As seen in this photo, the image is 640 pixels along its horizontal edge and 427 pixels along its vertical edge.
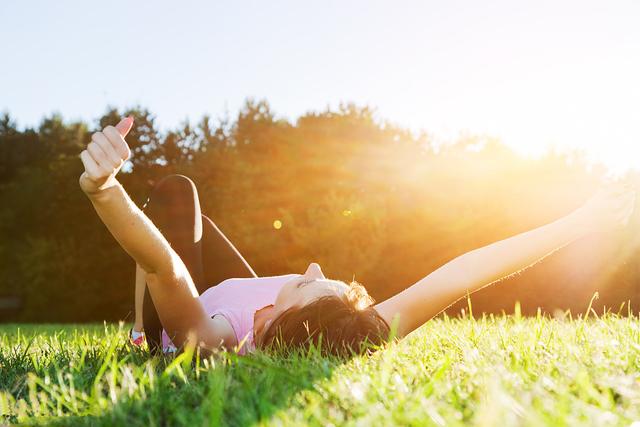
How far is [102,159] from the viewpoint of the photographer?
1.86 metres

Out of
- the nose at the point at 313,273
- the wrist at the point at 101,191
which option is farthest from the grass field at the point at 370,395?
the nose at the point at 313,273

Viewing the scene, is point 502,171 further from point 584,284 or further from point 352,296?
point 352,296

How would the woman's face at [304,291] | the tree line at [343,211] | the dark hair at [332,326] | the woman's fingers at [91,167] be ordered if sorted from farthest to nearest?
the tree line at [343,211]
the woman's face at [304,291]
the dark hair at [332,326]
the woman's fingers at [91,167]

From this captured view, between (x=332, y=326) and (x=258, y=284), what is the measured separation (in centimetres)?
122

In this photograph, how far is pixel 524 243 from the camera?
2902mm

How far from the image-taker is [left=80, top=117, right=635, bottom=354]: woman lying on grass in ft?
6.35

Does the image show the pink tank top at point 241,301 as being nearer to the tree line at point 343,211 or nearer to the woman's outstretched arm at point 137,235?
the woman's outstretched arm at point 137,235

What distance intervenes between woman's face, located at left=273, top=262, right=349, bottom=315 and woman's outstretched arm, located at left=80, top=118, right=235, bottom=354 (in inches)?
18.8

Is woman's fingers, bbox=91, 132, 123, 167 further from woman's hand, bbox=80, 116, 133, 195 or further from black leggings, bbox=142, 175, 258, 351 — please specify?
black leggings, bbox=142, 175, 258, 351

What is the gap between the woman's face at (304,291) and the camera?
8.68 ft

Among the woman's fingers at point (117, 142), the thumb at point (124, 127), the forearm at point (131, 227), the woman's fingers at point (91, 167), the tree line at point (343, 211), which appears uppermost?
the thumb at point (124, 127)

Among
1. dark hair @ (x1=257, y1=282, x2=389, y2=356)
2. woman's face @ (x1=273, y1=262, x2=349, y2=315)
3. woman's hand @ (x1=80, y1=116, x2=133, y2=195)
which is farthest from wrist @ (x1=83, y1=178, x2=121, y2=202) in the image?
woman's face @ (x1=273, y1=262, x2=349, y2=315)

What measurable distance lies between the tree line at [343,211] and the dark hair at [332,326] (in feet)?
24.0

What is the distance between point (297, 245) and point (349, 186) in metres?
1.54
